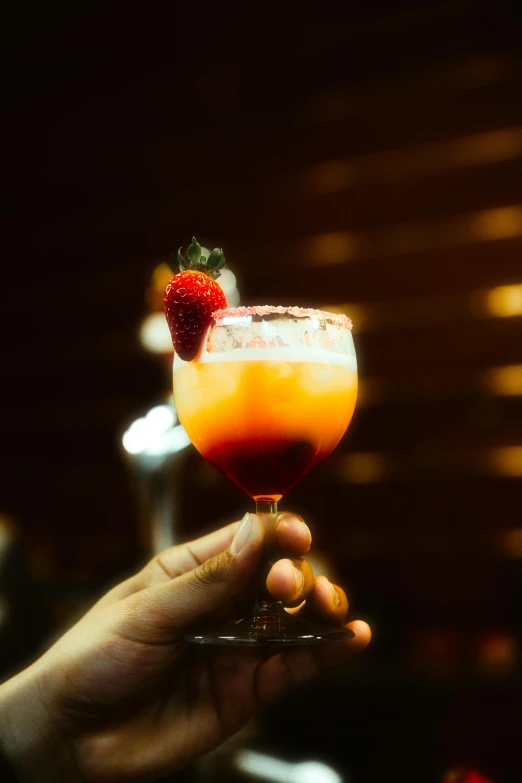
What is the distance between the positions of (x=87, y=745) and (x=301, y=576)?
47 cm

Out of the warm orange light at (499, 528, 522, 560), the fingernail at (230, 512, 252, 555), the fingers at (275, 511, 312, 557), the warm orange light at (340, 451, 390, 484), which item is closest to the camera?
the fingernail at (230, 512, 252, 555)

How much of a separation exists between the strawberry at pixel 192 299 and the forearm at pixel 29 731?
1.90ft

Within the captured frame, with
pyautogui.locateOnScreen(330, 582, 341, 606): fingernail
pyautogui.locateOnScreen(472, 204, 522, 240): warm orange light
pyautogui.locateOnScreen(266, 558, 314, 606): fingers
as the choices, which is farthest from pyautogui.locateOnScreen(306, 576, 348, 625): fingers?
pyautogui.locateOnScreen(472, 204, 522, 240): warm orange light

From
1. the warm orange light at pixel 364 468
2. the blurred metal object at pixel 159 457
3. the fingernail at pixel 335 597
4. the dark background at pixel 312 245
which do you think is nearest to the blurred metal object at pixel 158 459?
the blurred metal object at pixel 159 457

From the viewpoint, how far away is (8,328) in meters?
4.29

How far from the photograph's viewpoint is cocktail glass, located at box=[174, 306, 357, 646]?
1.08 metres

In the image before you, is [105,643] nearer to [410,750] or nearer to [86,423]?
[410,750]

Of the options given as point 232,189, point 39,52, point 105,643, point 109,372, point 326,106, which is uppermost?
point 39,52

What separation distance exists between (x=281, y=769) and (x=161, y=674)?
0.53 metres

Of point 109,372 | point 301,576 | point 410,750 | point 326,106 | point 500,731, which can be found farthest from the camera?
point 109,372

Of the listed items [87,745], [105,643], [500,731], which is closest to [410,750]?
[500,731]

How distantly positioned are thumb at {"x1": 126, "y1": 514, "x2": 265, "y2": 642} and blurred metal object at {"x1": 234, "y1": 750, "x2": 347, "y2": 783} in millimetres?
596

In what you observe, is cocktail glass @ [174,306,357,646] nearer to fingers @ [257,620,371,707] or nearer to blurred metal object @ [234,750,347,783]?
fingers @ [257,620,371,707]

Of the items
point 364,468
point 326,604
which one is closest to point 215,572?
point 326,604
